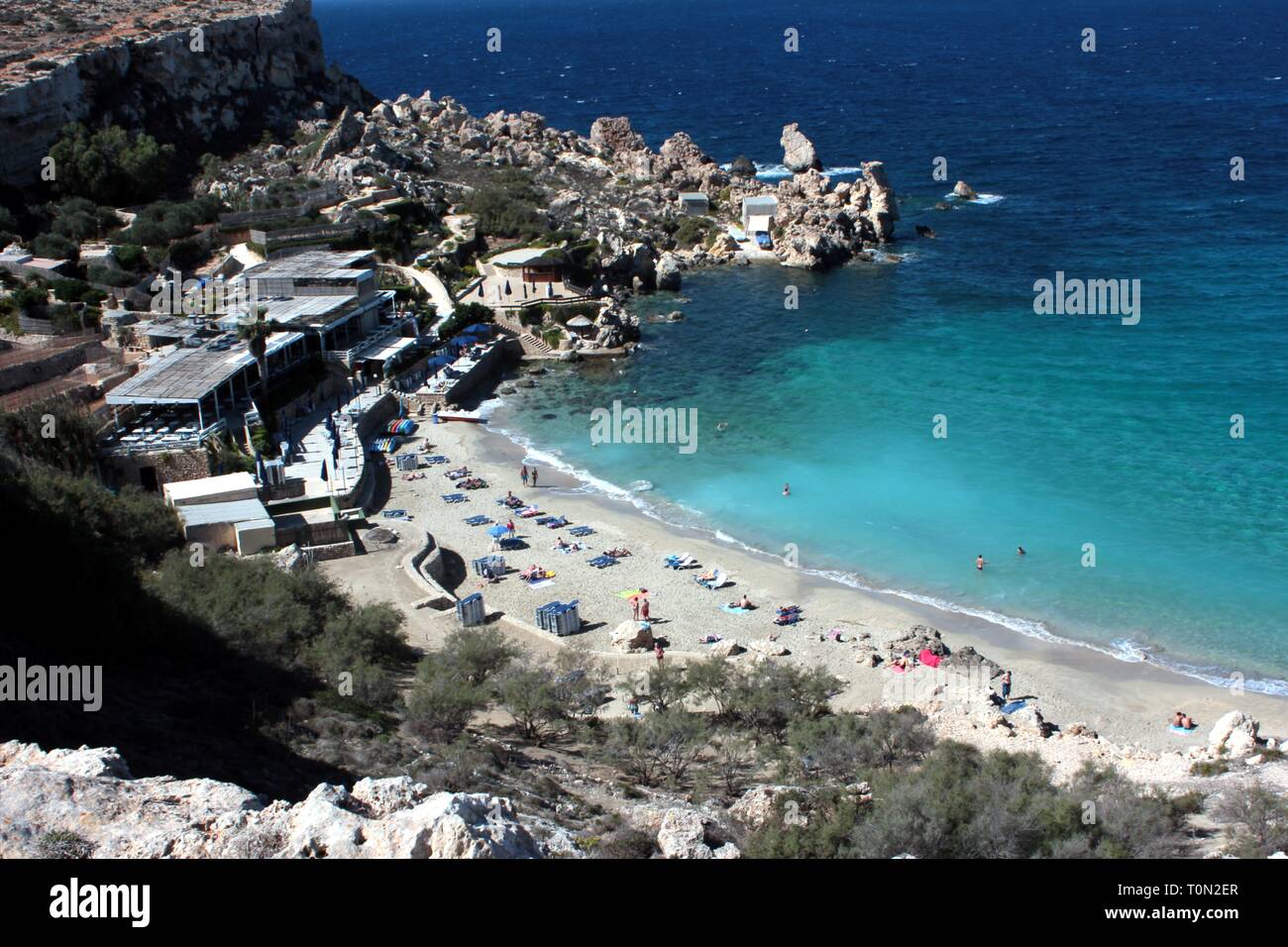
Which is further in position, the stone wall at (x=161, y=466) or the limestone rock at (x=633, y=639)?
the stone wall at (x=161, y=466)

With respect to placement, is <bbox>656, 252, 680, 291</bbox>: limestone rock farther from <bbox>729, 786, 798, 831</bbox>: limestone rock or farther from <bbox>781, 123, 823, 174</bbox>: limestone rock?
<bbox>729, 786, 798, 831</bbox>: limestone rock

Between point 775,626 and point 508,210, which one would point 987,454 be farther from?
point 508,210

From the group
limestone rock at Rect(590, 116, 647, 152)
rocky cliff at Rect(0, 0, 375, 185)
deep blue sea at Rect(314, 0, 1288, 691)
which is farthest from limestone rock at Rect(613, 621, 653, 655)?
limestone rock at Rect(590, 116, 647, 152)

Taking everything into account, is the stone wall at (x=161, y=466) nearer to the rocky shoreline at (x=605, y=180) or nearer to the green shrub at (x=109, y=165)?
the rocky shoreline at (x=605, y=180)

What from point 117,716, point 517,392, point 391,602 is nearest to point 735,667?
point 391,602

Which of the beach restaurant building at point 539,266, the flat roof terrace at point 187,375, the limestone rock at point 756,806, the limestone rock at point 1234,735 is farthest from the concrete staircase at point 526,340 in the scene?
the limestone rock at point 756,806

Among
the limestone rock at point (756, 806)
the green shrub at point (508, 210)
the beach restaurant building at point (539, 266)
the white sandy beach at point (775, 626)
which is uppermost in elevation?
the green shrub at point (508, 210)

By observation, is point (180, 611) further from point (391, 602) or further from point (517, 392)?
point (517, 392)
